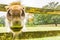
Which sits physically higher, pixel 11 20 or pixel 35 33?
pixel 11 20

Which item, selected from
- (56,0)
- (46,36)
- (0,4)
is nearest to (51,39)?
(46,36)

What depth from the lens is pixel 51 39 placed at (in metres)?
1.24

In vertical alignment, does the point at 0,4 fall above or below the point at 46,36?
above

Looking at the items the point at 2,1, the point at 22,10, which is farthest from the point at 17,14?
the point at 2,1

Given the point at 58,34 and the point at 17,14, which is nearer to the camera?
the point at 17,14

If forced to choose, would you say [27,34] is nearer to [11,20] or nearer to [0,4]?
[11,20]

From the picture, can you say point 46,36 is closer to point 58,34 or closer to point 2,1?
point 58,34

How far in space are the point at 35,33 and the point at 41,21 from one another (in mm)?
112

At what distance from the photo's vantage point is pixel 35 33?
1204 mm

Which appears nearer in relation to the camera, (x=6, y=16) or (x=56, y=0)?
(x=6, y=16)

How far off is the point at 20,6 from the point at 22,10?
0.12ft

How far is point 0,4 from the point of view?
3.74 feet

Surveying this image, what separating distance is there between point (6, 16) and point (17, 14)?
0.29 feet

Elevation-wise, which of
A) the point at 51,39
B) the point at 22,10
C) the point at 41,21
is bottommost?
the point at 51,39
